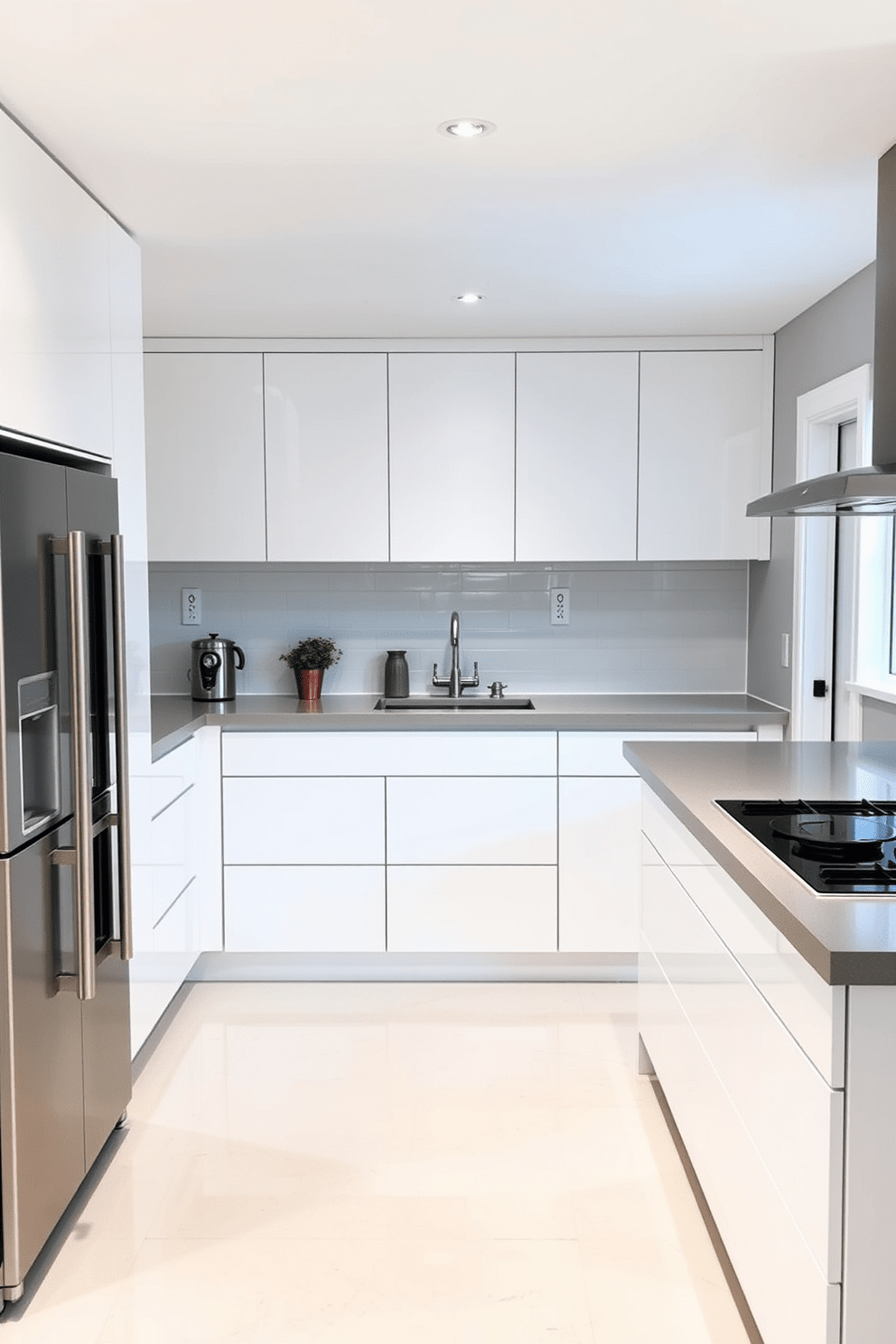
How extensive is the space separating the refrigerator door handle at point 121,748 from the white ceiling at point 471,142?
0.85 metres

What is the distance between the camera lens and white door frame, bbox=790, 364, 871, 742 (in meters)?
3.69

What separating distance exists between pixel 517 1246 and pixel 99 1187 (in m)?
0.97

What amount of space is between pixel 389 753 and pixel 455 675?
0.57 m

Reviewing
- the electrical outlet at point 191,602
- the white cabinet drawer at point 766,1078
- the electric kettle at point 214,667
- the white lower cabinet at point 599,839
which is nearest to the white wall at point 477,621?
the electrical outlet at point 191,602

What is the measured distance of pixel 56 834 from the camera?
2.31 m

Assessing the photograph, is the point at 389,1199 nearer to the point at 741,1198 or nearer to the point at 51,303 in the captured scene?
the point at 741,1198

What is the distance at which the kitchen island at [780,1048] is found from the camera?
1.54m

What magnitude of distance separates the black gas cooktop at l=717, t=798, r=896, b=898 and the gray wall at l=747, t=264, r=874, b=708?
1471 millimetres

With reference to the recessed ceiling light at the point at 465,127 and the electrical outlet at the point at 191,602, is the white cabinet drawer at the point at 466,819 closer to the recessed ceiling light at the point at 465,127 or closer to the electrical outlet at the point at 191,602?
the electrical outlet at the point at 191,602

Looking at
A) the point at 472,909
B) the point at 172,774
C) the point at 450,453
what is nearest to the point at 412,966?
the point at 472,909

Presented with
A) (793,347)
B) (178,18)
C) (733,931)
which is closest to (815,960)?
(733,931)

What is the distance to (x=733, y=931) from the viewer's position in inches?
83.2

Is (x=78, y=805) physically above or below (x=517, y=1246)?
above

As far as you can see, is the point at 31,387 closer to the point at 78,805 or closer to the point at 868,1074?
the point at 78,805
